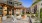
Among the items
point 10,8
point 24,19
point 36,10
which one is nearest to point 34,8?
point 36,10

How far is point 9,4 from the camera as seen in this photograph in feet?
4.45

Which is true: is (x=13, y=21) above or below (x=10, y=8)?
below

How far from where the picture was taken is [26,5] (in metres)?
1.39

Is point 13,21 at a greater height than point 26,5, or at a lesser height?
lesser

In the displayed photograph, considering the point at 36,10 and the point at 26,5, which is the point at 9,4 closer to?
the point at 26,5

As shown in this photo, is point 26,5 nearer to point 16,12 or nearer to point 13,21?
point 16,12

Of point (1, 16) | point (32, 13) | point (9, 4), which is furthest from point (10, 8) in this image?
point (32, 13)

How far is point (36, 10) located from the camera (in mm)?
1366

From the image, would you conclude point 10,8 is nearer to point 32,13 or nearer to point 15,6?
point 15,6

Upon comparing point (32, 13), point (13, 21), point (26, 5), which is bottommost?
point (13, 21)

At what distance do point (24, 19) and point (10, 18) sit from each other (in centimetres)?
18

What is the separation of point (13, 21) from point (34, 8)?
1.06 ft

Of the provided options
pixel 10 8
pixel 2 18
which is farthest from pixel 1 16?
pixel 10 8

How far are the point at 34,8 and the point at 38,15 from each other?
10 cm
